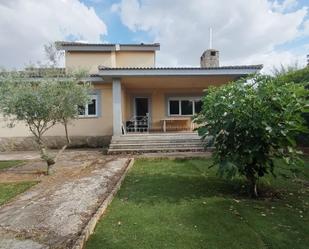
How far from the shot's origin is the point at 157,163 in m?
11.4

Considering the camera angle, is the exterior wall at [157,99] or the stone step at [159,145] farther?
the exterior wall at [157,99]

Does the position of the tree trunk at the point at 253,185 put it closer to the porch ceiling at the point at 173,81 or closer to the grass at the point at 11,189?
the grass at the point at 11,189

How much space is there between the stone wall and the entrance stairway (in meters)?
2.73

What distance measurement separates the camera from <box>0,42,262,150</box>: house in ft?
51.1

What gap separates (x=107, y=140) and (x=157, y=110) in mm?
4133

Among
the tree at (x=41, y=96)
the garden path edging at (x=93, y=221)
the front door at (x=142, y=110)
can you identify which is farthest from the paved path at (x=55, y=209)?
the front door at (x=142, y=110)

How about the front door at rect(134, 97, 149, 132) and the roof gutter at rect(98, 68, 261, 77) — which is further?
the front door at rect(134, 97, 149, 132)

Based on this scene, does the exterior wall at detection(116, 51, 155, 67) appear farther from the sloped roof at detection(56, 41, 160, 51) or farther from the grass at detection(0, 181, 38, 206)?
the grass at detection(0, 181, 38, 206)

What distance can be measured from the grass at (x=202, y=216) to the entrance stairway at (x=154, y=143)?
19.1 feet

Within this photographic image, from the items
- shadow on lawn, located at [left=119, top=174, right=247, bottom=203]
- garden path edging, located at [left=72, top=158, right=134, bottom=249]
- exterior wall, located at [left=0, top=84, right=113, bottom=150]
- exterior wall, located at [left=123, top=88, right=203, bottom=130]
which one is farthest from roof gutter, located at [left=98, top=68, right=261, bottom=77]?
garden path edging, located at [left=72, top=158, right=134, bottom=249]

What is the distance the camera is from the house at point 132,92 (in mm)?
15562

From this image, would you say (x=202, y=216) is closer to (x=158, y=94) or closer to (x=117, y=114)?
(x=117, y=114)

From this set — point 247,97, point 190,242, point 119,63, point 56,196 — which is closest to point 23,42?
point 119,63

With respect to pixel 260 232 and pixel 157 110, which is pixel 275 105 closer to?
pixel 260 232
